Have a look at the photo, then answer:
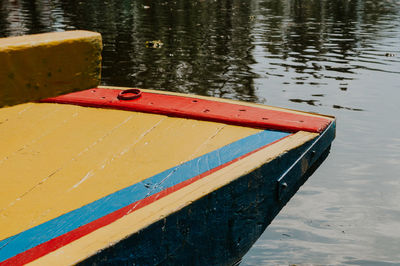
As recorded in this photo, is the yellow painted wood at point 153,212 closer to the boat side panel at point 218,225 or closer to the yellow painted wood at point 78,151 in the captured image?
the boat side panel at point 218,225

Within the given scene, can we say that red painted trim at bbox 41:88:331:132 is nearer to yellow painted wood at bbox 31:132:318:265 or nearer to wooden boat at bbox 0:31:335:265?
wooden boat at bbox 0:31:335:265

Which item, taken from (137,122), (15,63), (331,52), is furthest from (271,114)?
(331,52)

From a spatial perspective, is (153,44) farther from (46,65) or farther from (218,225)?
(218,225)

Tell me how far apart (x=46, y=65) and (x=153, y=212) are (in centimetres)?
144

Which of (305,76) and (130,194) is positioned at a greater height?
(130,194)

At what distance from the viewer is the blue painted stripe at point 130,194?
2037 mm

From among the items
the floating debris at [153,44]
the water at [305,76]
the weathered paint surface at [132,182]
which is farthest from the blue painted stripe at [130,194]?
the floating debris at [153,44]

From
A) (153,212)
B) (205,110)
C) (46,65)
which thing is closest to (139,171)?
Answer: (153,212)

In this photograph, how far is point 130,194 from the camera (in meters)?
2.47

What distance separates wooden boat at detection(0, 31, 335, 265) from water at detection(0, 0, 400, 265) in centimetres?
67

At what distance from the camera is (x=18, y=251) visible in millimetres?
1963

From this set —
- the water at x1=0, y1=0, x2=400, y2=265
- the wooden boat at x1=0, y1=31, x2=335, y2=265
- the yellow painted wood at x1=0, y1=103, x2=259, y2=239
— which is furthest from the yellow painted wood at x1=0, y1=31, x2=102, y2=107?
the water at x1=0, y1=0, x2=400, y2=265

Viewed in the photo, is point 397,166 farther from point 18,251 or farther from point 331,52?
point 331,52

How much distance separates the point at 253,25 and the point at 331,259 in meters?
15.0
